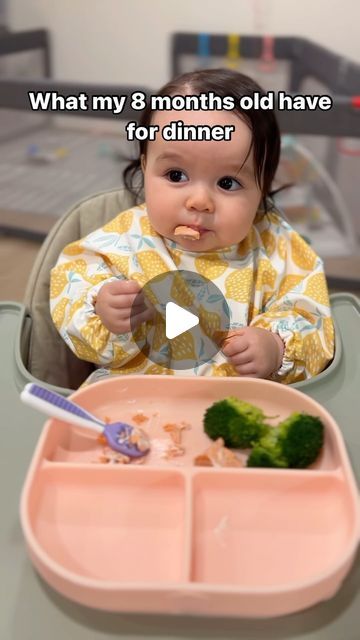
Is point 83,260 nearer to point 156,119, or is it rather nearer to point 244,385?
point 156,119

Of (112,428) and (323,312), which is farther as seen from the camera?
(323,312)

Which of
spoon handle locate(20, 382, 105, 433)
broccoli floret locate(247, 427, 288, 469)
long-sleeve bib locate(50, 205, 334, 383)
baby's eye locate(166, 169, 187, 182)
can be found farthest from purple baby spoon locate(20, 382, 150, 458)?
baby's eye locate(166, 169, 187, 182)

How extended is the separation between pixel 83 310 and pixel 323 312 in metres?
0.31

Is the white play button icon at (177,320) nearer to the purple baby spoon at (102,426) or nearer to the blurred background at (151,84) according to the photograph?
the purple baby spoon at (102,426)

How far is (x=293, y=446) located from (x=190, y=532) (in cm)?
13

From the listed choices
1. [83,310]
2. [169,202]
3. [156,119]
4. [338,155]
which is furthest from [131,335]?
[338,155]

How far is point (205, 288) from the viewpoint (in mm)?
851

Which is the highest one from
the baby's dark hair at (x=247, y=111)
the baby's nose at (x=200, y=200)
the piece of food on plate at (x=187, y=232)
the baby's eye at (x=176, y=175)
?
the baby's dark hair at (x=247, y=111)

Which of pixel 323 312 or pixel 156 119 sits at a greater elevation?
pixel 156 119

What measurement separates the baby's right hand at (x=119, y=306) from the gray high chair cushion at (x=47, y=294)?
13 cm

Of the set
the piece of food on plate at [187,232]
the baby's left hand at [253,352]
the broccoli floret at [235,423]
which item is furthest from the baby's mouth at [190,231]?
the broccoli floret at [235,423]

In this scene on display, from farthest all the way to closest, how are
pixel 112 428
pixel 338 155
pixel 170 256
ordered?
pixel 338 155
pixel 170 256
pixel 112 428

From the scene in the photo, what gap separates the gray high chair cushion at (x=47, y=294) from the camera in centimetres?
83

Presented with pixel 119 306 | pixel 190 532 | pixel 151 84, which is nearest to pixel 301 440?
pixel 190 532
